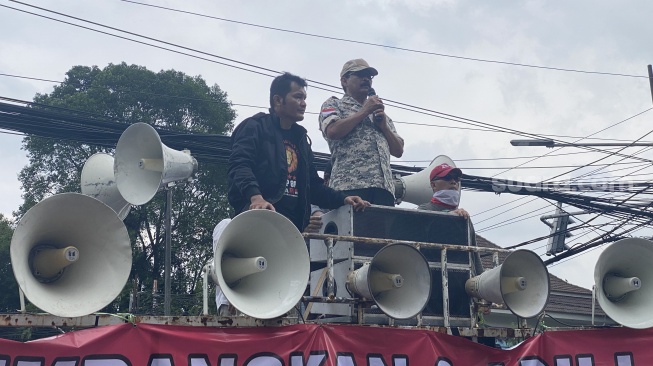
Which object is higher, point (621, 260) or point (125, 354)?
point (621, 260)

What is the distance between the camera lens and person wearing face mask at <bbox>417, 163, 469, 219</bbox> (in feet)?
19.2

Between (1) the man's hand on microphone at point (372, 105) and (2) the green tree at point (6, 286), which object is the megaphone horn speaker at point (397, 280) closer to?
(1) the man's hand on microphone at point (372, 105)

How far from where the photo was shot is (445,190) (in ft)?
19.3

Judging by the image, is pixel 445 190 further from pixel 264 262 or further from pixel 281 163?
pixel 264 262

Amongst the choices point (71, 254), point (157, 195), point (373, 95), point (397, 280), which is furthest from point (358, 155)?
point (157, 195)

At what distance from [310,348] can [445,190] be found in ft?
7.05

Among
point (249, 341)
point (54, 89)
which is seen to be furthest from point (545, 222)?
point (54, 89)

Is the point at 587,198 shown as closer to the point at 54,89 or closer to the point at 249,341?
the point at 249,341

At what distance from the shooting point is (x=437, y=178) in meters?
5.94

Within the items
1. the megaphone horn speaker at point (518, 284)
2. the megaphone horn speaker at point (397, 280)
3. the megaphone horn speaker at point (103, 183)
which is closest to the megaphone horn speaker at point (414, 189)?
the megaphone horn speaker at point (518, 284)

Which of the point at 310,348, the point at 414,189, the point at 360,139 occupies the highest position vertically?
the point at 360,139

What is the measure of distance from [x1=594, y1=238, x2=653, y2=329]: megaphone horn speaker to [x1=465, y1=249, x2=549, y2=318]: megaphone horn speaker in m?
0.63

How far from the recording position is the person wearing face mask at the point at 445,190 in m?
5.86

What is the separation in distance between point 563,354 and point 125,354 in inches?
127
